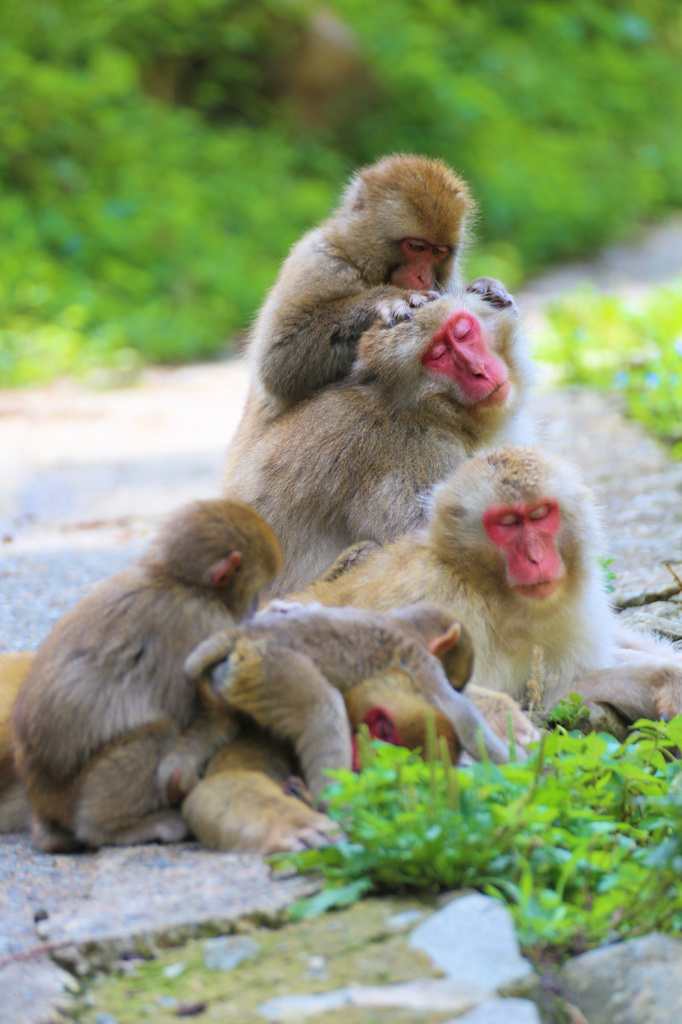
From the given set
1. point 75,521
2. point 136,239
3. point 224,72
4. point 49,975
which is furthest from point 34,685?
point 224,72

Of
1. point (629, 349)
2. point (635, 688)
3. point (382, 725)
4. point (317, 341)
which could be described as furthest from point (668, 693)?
point (629, 349)

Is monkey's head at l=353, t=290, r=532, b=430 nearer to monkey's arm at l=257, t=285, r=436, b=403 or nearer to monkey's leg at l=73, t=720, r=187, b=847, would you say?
monkey's arm at l=257, t=285, r=436, b=403

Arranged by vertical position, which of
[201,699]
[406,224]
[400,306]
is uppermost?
[406,224]

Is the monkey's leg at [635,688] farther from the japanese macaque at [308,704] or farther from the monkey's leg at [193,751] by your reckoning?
the monkey's leg at [193,751]

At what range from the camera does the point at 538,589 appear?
333 cm

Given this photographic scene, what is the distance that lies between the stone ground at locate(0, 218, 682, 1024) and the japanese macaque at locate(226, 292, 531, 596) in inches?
38.5

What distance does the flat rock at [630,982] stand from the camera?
6.90 feet

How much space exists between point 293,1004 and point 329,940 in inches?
7.3

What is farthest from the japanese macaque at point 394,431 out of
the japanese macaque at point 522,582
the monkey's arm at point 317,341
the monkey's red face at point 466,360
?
the japanese macaque at point 522,582

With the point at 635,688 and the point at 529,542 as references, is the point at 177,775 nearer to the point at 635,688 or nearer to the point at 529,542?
the point at 529,542

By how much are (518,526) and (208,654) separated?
3.44ft

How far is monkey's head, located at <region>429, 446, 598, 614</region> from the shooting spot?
10.9ft

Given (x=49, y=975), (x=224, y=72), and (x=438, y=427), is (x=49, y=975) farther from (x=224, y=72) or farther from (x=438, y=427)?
(x=224, y=72)

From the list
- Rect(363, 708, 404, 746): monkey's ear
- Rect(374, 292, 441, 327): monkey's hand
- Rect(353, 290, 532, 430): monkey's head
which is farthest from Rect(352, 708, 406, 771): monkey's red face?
Rect(374, 292, 441, 327): monkey's hand
